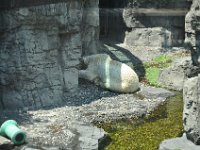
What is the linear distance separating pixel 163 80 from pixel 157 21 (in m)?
4.65

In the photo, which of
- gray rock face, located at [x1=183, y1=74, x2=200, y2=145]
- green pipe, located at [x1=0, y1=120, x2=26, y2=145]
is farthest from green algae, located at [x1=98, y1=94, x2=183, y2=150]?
green pipe, located at [x1=0, y1=120, x2=26, y2=145]

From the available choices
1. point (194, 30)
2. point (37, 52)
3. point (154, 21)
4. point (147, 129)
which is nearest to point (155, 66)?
point (154, 21)

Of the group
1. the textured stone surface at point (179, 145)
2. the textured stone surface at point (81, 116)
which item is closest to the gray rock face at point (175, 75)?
the textured stone surface at point (81, 116)

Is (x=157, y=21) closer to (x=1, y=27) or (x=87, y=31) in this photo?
(x=87, y=31)

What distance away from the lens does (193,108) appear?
24.0 feet

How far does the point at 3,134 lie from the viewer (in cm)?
851

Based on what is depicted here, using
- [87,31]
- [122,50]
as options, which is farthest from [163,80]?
[122,50]

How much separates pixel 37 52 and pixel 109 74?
225 cm

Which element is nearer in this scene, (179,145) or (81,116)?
(179,145)

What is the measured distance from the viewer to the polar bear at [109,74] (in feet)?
37.7

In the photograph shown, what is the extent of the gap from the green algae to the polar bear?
1.23 metres

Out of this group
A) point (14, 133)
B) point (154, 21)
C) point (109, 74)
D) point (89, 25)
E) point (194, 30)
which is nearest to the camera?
point (14, 133)

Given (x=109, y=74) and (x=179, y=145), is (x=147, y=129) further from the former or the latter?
(x=109, y=74)

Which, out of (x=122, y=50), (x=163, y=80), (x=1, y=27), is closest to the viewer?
(x=1, y=27)
